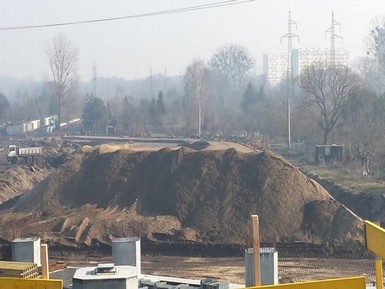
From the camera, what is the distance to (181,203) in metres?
23.6

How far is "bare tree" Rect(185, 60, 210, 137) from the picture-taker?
63.4 meters

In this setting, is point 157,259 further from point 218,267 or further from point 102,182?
point 102,182

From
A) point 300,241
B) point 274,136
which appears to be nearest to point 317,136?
point 274,136

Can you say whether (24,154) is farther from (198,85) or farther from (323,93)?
(198,85)

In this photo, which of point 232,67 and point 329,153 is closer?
point 329,153

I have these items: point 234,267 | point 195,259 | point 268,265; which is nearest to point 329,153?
point 195,259

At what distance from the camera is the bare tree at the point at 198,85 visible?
63.4 m

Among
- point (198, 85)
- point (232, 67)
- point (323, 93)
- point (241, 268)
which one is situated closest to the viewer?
point (241, 268)

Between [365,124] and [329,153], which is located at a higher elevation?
[365,124]

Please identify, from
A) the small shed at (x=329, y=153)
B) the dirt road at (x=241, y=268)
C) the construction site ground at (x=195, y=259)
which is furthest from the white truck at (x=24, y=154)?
the dirt road at (x=241, y=268)

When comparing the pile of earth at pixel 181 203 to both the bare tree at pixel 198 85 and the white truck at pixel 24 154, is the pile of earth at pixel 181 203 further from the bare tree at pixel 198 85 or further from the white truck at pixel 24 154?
the bare tree at pixel 198 85

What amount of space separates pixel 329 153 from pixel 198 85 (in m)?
35.3

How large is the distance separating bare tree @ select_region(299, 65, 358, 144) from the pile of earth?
16127 millimetres

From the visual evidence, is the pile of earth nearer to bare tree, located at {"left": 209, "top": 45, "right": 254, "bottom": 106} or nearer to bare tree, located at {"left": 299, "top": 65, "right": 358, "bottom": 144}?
bare tree, located at {"left": 299, "top": 65, "right": 358, "bottom": 144}
